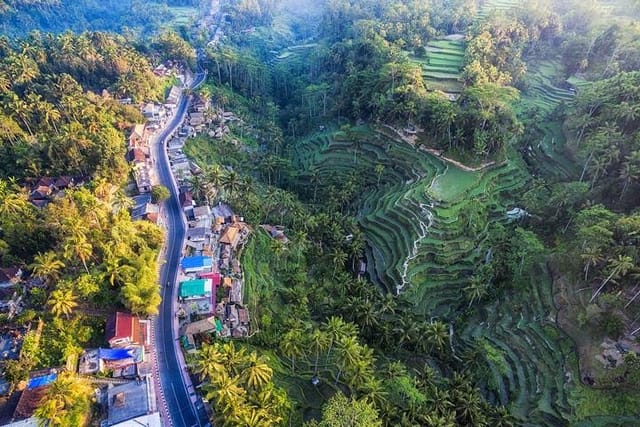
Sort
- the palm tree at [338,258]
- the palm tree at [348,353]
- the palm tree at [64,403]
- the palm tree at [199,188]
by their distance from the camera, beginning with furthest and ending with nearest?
the palm tree at [199,188]
the palm tree at [338,258]
the palm tree at [348,353]
the palm tree at [64,403]

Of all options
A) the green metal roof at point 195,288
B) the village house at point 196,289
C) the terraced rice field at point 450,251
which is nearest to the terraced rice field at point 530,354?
the terraced rice field at point 450,251

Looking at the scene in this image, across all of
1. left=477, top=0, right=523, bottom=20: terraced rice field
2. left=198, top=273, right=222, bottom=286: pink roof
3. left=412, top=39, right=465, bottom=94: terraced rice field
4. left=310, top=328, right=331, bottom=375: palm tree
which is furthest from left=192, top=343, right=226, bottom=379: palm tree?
left=477, top=0, right=523, bottom=20: terraced rice field

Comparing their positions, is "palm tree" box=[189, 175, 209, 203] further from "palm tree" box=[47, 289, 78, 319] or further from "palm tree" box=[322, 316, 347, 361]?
"palm tree" box=[322, 316, 347, 361]

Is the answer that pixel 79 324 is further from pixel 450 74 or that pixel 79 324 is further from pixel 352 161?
pixel 450 74

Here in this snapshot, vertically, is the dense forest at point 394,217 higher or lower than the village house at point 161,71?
lower

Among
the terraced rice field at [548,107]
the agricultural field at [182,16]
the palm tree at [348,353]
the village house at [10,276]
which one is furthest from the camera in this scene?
the agricultural field at [182,16]

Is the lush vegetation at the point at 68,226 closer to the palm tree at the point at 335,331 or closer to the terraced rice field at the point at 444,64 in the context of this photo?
the palm tree at the point at 335,331

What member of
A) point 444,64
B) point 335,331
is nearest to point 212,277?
point 335,331
